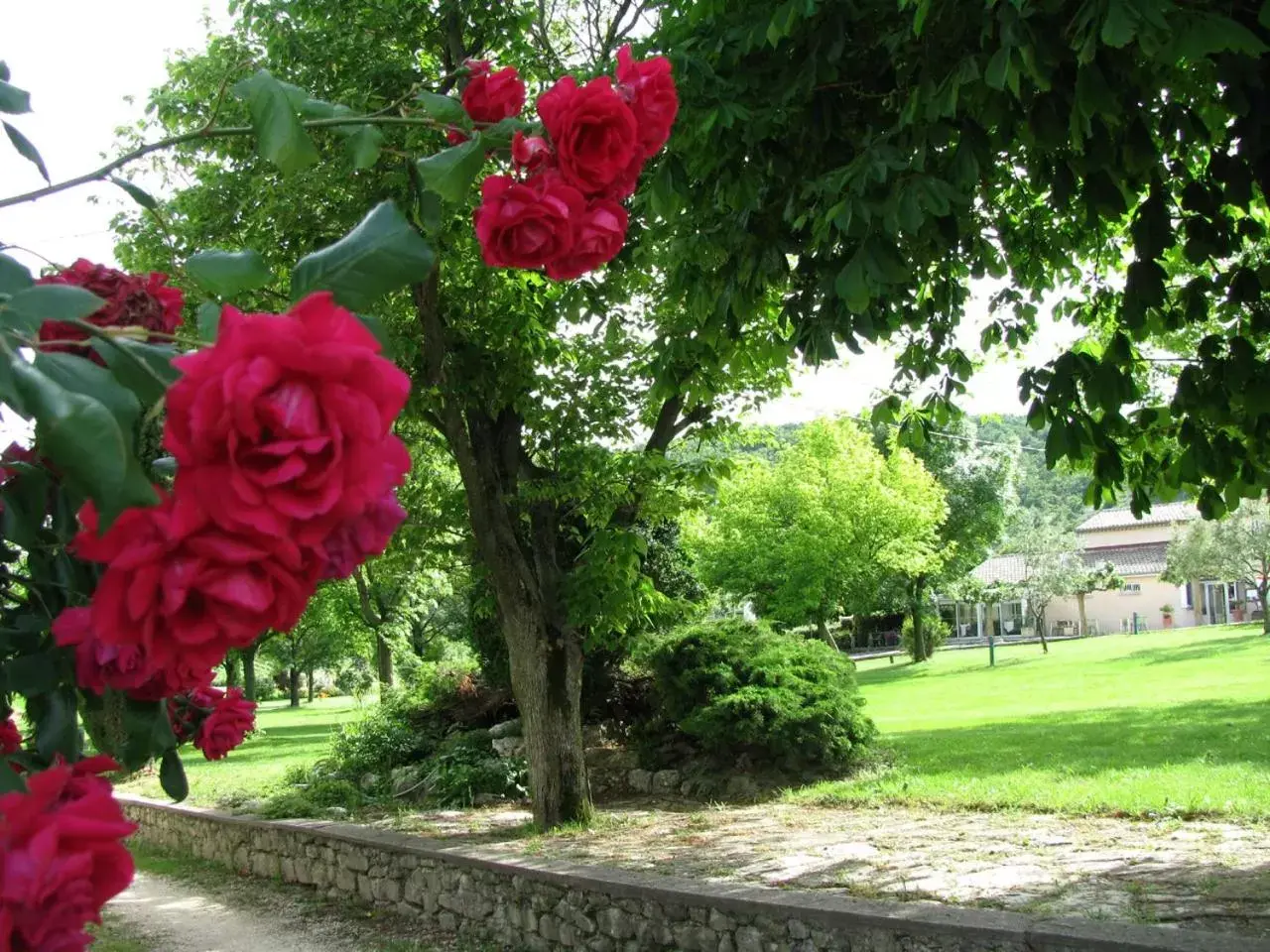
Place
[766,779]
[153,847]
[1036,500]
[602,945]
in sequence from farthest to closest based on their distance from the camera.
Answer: [1036,500] < [153,847] < [766,779] < [602,945]

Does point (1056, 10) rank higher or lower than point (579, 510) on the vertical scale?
higher

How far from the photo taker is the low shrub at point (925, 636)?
48438 mm

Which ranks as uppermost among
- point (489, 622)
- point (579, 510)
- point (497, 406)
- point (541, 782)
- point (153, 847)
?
point (497, 406)

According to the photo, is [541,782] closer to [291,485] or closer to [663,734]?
[663,734]

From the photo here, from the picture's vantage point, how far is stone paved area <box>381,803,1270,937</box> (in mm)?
6543

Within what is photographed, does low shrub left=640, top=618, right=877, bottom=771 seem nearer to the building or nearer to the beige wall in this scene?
the building

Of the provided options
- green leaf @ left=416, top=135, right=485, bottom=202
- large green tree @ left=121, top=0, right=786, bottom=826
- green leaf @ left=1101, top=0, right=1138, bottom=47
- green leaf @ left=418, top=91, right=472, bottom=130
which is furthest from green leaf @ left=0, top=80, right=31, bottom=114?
large green tree @ left=121, top=0, right=786, bottom=826

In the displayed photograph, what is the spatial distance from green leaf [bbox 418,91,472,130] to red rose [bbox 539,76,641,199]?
318 millimetres

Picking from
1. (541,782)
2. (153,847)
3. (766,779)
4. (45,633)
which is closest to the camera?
(45,633)

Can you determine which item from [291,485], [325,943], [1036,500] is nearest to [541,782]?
[325,943]

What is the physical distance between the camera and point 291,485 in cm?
90

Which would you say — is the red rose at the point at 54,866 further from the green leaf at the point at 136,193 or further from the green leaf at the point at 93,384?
the green leaf at the point at 136,193

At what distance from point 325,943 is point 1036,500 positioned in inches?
4469

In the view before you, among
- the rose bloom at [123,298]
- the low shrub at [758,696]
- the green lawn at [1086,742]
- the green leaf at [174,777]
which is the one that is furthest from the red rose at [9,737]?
the low shrub at [758,696]
